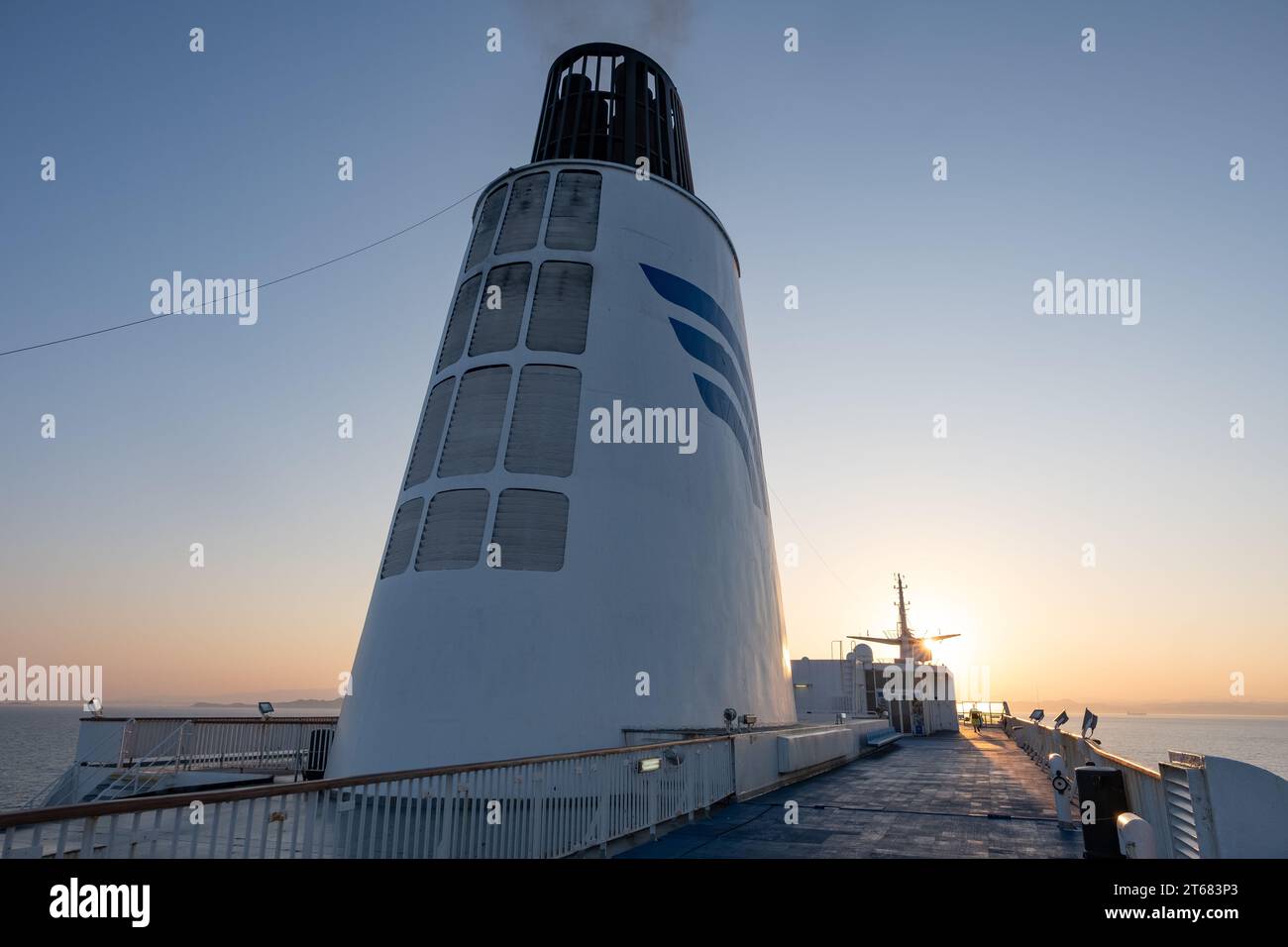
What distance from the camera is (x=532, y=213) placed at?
19625 mm

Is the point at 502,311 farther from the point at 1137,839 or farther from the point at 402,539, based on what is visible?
the point at 1137,839

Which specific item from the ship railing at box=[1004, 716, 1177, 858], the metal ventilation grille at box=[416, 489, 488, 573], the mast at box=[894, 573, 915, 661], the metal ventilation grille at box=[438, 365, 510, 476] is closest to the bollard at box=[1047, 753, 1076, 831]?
the ship railing at box=[1004, 716, 1177, 858]

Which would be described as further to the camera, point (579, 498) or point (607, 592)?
point (579, 498)

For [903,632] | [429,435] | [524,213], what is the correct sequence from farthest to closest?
[903,632], [524,213], [429,435]

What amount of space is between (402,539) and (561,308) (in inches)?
240

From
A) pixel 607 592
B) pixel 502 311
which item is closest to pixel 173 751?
pixel 607 592

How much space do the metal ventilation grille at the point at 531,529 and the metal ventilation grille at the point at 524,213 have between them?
676cm

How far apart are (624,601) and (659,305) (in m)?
7.41

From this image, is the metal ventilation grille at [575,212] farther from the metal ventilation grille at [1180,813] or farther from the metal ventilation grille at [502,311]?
the metal ventilation grille at [1180,813]

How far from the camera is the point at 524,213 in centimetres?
1972

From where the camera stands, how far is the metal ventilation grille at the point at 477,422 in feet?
53.3

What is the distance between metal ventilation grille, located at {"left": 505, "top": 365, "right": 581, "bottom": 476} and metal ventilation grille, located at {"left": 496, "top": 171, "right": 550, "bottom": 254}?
3898 millimetres
